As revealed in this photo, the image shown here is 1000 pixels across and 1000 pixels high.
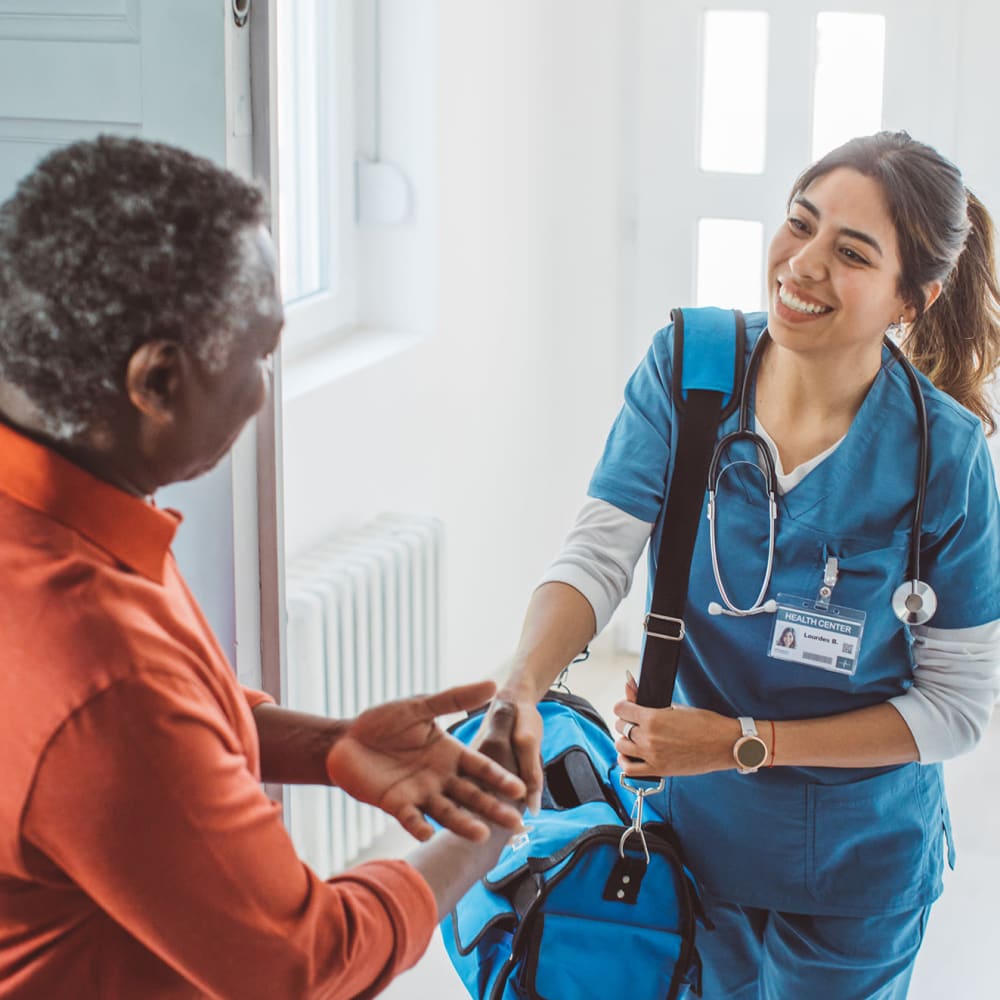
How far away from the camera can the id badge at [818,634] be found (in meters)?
1.46

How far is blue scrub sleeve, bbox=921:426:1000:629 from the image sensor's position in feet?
4.79

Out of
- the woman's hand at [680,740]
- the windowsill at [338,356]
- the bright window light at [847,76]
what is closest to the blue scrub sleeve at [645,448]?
the woman's hand at [680,740]

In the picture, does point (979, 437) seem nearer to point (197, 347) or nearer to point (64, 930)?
point (197, 347)

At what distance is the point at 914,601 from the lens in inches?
57.4

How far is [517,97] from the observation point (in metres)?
3.49

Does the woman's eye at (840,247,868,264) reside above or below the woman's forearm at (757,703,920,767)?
above

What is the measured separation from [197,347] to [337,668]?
6.09 ft

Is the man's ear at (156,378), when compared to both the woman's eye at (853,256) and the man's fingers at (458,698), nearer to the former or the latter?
the man's fingers at (458,698)

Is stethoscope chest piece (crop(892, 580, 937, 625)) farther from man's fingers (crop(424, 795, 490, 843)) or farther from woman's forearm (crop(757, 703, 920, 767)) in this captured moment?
man's fingers (crop(424, 795, 490, 843))

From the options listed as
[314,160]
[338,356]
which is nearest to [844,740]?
[338,356]

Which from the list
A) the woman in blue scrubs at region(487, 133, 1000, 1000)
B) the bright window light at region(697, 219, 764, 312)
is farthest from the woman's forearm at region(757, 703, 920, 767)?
the bright window light at region(697, 219, 764, 312)

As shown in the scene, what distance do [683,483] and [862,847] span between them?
1.46 ft

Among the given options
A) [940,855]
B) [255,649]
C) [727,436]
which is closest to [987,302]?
[727,436]

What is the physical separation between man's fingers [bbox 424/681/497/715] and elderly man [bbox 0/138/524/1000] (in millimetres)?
265
